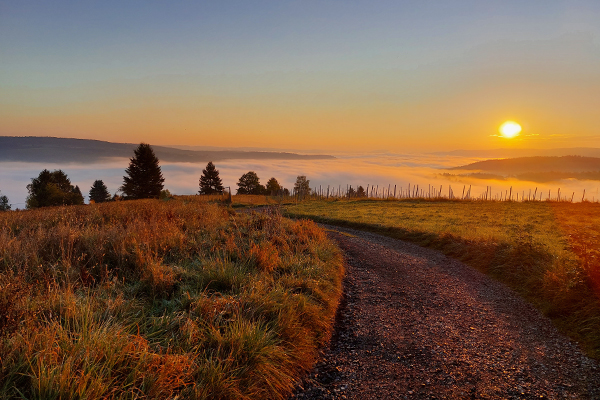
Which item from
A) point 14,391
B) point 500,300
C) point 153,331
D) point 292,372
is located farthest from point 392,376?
point 500,300

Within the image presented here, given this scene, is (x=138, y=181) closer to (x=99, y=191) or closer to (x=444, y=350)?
(x=99, y=191)

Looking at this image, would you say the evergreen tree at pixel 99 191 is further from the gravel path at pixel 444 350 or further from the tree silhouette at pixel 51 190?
the gravel path at pixel 444 350

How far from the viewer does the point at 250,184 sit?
87500 millimetres

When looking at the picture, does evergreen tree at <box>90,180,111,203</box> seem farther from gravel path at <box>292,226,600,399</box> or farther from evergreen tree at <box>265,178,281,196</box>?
gravel path at <box>292,226,600,399</box>

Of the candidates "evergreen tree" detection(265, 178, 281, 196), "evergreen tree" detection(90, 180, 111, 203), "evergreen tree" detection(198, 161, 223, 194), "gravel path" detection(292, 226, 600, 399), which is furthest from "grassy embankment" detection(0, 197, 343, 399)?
"evergreen tree" detection(90, 180, 111, 203)

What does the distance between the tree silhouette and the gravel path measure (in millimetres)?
55126

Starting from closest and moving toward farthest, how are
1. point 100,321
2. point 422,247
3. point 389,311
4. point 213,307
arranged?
point 100,321 < point 213,307 < point 389,311 < point 422,247

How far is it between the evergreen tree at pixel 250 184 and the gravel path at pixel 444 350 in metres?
79.0

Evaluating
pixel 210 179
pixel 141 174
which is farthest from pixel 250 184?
pixel 141 174

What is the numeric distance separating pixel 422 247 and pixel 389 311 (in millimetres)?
8471

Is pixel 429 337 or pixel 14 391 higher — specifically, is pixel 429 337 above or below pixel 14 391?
below

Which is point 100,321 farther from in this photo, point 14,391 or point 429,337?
point 429,337

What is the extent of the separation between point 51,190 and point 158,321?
63803 millimetres

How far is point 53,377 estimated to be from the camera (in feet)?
9.78
